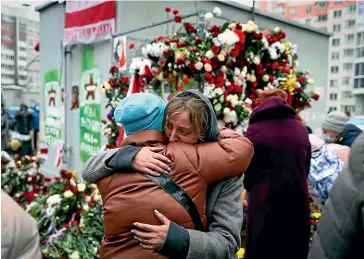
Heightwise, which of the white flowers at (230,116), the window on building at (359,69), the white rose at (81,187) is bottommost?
the white rose at (81,187)

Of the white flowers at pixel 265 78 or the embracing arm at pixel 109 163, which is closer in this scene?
the embracing arm at pixel 109 163

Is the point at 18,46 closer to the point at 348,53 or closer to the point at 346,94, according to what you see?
the point at 348,53

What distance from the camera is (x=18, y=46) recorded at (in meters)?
9.35

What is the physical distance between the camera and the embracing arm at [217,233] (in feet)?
4.32

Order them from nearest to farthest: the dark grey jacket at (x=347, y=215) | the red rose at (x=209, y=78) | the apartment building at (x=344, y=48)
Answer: the dark grey jacket at (x=347, y=215) < the red rose at (x=209, y=78) < the apartment building at (x=344, y=48)

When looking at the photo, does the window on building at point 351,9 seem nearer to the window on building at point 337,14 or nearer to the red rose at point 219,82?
the window on building at point 337,14

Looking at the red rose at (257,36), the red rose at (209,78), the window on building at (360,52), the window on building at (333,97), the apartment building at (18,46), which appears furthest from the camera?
the window on building at (333,97)

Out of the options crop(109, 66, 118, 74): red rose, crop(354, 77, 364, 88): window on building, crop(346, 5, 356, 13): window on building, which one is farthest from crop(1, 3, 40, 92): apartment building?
crop(346, 5, 356, 13): window on building

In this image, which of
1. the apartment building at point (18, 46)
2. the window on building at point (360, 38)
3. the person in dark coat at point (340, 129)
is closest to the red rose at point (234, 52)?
the person in dark coat at point (340, 129)

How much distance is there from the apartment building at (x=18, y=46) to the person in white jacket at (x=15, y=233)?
6.33 metres

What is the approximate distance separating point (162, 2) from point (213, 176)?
5008 millimetres

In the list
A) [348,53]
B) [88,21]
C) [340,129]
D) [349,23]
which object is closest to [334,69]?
[348,53]

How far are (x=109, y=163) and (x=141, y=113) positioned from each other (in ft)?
0.66

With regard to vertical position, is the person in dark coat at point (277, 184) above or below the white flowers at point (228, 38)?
below
